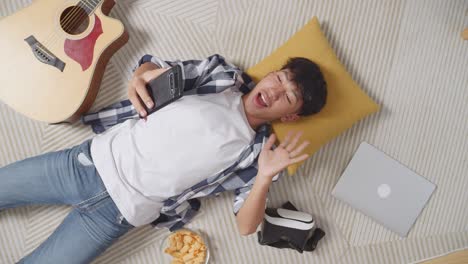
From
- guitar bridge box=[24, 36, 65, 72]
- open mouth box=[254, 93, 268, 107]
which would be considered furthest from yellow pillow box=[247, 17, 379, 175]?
guitar bridge box=[24, 36, 65, 72]

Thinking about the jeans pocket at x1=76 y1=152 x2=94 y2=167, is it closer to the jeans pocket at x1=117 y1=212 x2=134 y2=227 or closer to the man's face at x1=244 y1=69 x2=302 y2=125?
the jeans pocket at x1=117 y1=212 x2=134 y2=227

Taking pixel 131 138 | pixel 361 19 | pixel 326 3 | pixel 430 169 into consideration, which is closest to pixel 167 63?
pixel 131 138

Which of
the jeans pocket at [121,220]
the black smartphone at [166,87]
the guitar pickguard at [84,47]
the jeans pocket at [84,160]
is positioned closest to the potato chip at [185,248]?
the jeans pocket at [121,220]

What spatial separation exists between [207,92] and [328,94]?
44cm

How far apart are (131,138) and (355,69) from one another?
0.90 meters

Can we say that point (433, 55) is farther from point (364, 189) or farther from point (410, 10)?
point (364, 189)

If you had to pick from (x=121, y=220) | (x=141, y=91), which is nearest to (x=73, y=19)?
(x=141, y=91)

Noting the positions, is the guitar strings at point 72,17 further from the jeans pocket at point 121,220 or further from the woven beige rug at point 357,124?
the jeans pocket at point 121,220

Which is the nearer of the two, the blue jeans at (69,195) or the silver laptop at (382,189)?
the blue jeans at (69,195)

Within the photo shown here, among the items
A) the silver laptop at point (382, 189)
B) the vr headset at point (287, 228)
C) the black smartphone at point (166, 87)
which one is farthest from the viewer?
the silver laptop at point (382, 189)

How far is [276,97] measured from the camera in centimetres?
122

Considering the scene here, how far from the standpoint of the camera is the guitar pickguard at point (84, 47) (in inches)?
53.6

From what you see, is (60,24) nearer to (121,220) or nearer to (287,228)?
(121,220)

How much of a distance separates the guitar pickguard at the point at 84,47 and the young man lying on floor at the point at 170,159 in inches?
7.4
